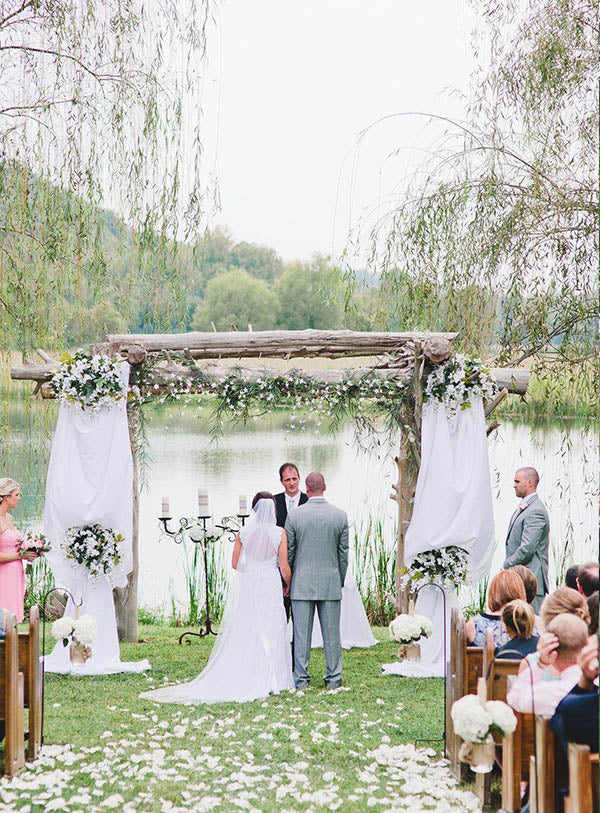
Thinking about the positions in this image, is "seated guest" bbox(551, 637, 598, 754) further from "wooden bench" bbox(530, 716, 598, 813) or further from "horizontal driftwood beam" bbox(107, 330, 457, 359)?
"horizontal driftwood beam" bbox(107, 330, 457, 359)

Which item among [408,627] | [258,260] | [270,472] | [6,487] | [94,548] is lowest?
[270,472]

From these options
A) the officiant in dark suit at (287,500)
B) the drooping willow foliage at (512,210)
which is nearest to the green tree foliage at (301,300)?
the drooping willow foliage at (512,210)

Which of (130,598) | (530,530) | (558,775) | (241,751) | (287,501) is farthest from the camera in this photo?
(130,598)

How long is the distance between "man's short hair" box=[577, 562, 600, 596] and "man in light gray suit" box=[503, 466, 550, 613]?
7.18 feet

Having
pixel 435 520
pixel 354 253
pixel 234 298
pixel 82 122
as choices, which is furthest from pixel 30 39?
pixel 234 298

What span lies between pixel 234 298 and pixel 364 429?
20428mm

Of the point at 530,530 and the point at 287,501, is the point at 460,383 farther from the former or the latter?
the point at 287,501

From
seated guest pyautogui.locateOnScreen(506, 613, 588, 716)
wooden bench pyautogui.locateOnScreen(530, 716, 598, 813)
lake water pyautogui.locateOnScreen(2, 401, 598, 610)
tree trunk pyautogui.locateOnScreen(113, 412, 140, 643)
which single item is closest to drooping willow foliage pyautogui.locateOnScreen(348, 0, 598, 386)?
lake water pyautogui.locateOnScreen(2, 401, 598, 610)

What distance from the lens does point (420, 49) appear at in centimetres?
1393

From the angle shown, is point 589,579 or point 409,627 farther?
point 409,627

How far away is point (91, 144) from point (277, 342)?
2.26 meters

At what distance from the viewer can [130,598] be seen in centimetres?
909

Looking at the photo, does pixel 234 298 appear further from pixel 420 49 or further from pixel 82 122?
pixel 82 122

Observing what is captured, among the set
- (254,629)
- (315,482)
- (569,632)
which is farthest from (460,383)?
(569,632)
